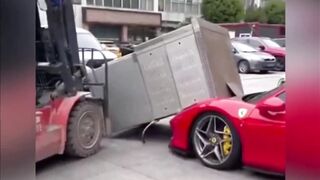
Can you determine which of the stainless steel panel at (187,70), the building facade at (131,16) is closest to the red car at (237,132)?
the stainless steel panel at (187,70)

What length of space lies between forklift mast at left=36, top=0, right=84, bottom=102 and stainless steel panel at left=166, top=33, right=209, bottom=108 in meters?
1.35

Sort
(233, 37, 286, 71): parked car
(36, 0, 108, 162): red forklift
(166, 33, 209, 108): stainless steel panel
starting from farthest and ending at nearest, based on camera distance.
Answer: (233, 37, 286, 71): parked car < (166, 33, 209, 108): stainless steel panel < (36, 0, 108, 162): red forklift

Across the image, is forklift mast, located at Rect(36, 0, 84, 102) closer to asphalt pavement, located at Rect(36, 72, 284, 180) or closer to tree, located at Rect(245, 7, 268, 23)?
asphalt pavement, located at Rect(36, 72, 284, 180)

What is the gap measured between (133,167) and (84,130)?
769mm

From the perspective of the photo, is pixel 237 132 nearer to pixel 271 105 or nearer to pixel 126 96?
pixel 271 105

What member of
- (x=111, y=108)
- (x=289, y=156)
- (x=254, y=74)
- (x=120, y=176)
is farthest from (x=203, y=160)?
(x=254, y=74)

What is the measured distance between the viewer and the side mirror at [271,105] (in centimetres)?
429

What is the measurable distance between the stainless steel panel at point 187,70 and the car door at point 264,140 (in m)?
1.44

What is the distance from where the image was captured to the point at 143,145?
647 cm

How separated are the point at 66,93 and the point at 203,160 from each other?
174 cm

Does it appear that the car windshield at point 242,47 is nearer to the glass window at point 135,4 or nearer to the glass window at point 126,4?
the glass window at point 126,4

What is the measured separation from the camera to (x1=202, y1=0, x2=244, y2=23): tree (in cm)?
4272

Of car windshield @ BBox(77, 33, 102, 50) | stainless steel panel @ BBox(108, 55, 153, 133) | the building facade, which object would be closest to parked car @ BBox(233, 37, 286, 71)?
car windshield @ BBox(77, 33, 102, 50)

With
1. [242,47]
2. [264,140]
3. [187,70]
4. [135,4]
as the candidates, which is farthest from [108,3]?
[264,140]
